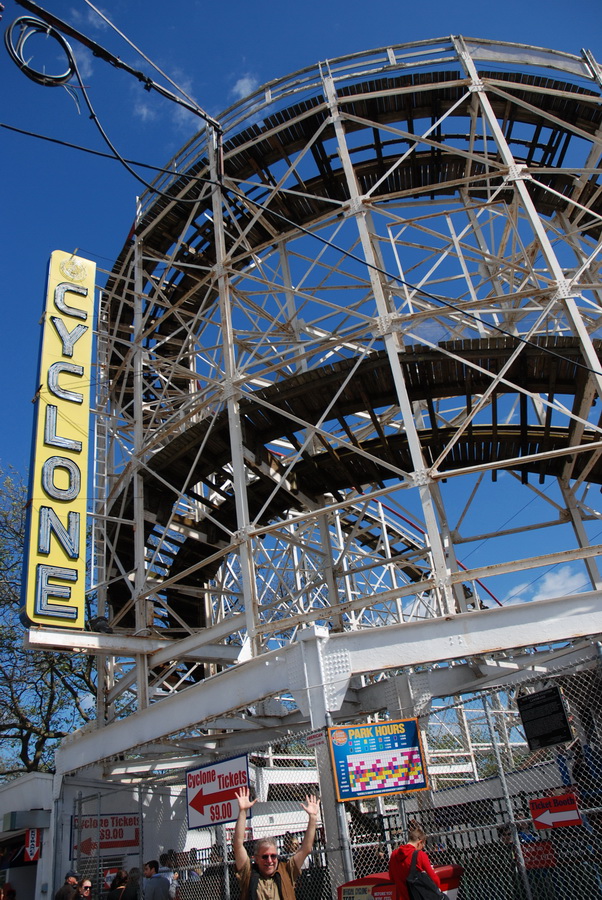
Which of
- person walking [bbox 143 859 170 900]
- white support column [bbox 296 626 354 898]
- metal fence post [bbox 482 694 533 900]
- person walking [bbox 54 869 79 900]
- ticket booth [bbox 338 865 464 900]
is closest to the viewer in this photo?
ticket booth [bbox 338 865 464 900]

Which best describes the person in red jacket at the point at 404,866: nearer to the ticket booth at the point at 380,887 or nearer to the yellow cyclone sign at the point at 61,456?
the ticket booth at the point at 380,887

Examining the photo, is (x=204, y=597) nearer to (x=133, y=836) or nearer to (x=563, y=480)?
(x=133, y=836)

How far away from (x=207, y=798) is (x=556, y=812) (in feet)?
13.2

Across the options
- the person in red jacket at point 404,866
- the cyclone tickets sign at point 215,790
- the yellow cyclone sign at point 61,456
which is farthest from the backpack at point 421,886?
the yellow cyclone sign at point 61,456

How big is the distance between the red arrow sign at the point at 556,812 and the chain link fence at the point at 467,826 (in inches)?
0.5

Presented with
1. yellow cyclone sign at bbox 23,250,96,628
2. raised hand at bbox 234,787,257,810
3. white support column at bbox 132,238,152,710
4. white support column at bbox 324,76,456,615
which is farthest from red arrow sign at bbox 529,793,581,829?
yellow cyclone sign at bbox 23,250,96,628

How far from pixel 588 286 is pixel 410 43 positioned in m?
6.94

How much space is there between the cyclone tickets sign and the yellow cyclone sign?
4.26 meters

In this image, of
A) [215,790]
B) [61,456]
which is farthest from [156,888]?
[61,456]

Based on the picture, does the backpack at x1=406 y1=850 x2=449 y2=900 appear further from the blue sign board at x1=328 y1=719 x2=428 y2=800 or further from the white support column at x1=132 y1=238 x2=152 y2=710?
the white support column at x1=132 y1=238 x2=152 y2=710

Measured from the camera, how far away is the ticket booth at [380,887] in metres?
6.76

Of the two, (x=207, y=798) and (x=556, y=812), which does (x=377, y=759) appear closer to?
(x=556, y=812)

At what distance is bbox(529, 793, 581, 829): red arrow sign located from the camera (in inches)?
297

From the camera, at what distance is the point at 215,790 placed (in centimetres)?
867
